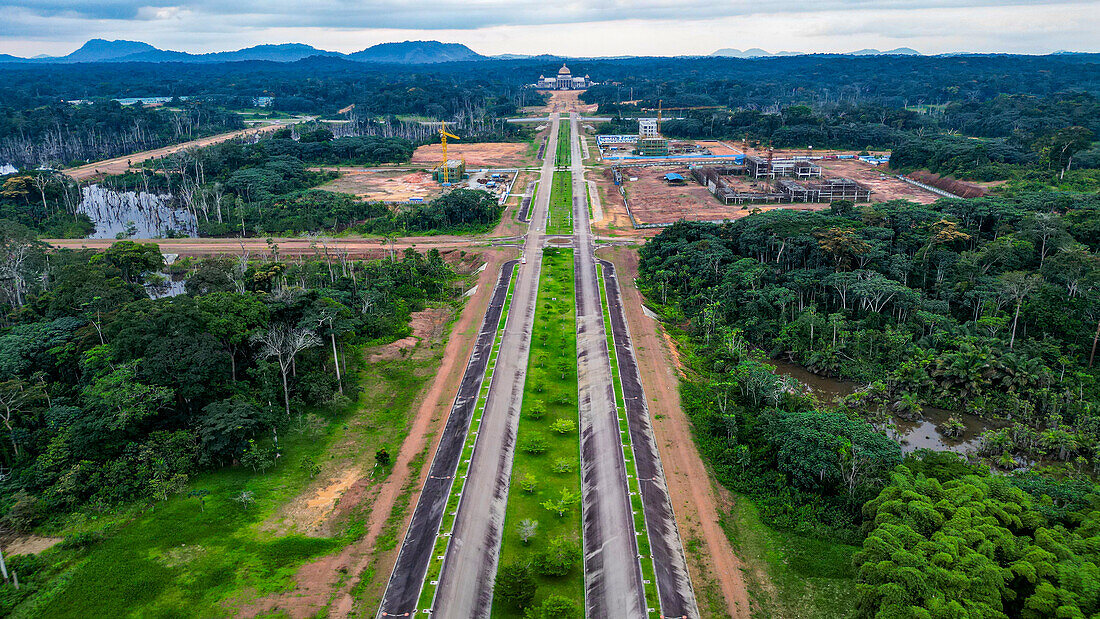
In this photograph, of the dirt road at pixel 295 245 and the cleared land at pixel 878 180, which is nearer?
the dirt road at pixel 295 245

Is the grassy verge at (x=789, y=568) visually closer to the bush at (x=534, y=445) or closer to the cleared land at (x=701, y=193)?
the bush at (x=534, y=445)

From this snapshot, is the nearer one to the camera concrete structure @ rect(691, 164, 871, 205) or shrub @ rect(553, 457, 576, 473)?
shrub @ rect(553, 457, 576, 473)

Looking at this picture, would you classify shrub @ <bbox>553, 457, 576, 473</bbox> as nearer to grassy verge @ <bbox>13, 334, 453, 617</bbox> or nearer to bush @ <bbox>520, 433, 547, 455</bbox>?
bush @ <bbox>520, 433, 547, 455</bbox>

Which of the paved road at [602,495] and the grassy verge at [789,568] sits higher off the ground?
the paved road at [602,495]

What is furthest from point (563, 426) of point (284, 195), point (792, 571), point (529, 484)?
point (284, 195)

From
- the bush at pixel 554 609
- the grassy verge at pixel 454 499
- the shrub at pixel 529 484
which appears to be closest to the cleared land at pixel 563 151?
the grassy verge at pixel 454 499

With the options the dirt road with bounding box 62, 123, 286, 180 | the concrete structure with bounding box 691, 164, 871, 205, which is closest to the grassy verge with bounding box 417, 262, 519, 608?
the concrete structure with bounding box 691, 164, 871, 205
